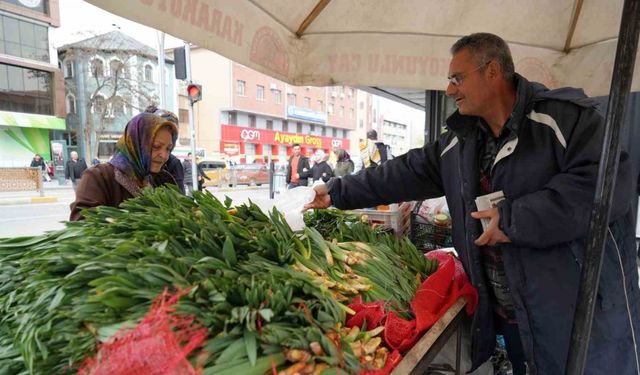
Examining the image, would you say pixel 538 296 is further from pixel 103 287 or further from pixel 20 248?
pixel 20 248

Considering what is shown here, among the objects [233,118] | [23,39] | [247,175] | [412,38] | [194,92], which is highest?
[23,39]

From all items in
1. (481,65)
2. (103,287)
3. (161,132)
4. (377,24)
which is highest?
(377,24)

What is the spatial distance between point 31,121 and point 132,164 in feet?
89.9

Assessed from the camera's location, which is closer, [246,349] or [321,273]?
[246,349]

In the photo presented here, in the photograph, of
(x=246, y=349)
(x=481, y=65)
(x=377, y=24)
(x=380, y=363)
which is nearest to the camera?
(x=246, y=349)

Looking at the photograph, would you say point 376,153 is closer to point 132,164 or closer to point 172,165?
point 172,165

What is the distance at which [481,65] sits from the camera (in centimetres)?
173

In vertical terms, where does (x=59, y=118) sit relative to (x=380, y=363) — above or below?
above

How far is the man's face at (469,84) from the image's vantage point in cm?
174

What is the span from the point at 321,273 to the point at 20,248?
107 cm

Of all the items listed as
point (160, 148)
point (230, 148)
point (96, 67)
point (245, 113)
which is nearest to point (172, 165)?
point (160, 148)

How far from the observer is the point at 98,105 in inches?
1058

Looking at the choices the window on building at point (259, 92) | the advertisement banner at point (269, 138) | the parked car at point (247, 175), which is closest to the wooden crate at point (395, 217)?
the parked car at point (247, 175)

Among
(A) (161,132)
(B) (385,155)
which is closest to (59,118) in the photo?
(B) (385,155)
